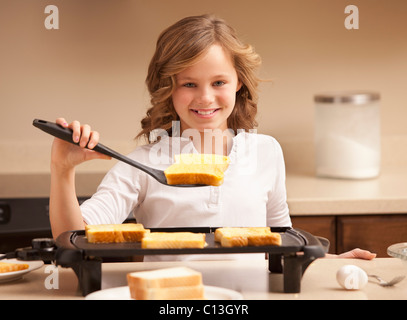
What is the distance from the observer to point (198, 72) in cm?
161

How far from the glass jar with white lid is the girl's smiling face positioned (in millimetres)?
1043

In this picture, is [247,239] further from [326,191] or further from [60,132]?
[326,191]

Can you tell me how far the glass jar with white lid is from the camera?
8.53 feet

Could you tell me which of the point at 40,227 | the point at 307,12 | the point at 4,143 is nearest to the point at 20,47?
the point at 4,143

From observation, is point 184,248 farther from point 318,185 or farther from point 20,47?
point 20,47

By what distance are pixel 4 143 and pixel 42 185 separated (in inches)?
10.5

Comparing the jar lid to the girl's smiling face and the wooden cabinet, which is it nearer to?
the wooden cabinet

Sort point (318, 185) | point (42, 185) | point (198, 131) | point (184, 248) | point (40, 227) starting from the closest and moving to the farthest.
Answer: point (184, 248)
point (198, 131)
point (40, 227)
point (318, 185)
point (42, 185)

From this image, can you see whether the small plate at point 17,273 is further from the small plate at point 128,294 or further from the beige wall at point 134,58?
the beige wall at point 134,58

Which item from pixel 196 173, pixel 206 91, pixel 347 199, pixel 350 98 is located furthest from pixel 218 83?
pixel 350 98

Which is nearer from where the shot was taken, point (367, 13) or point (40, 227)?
point (40, 227)

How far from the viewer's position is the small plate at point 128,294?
3.54 feet

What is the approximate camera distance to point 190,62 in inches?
63.4

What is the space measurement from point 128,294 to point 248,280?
0.27 m
